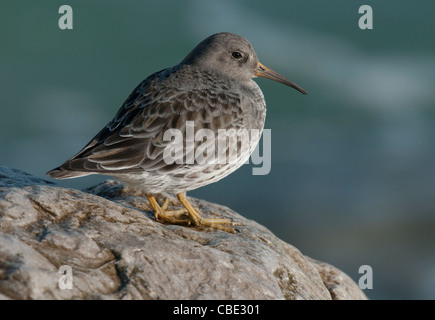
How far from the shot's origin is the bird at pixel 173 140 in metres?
7.17

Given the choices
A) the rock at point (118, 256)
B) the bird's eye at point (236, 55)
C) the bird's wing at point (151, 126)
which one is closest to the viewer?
the rock at point (118, 256)

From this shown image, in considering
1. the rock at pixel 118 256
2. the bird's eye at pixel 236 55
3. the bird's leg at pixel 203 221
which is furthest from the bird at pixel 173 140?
the bird's eye at pixel 236 55

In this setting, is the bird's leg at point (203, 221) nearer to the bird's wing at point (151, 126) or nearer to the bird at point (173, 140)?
the bird at point (173, 140)

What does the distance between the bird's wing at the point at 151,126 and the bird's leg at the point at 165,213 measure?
0.62 metres

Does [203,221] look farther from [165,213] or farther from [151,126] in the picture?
[151,126]

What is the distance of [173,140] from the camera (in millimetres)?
7324

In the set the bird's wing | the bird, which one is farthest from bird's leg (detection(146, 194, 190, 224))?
the bird's wing

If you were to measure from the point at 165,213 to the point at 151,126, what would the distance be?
1.17 metres

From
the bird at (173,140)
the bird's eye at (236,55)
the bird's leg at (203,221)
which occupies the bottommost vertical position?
the bird's leg at (203,221)

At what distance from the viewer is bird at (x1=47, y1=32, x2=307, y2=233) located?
7168 millimetres

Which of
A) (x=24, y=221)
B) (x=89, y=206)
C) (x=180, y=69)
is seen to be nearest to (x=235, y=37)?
(x=180, y=69)

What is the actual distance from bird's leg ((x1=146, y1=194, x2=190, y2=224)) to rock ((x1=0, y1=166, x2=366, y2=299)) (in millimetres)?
342

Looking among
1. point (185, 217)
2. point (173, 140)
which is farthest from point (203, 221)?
point (173, 140)
